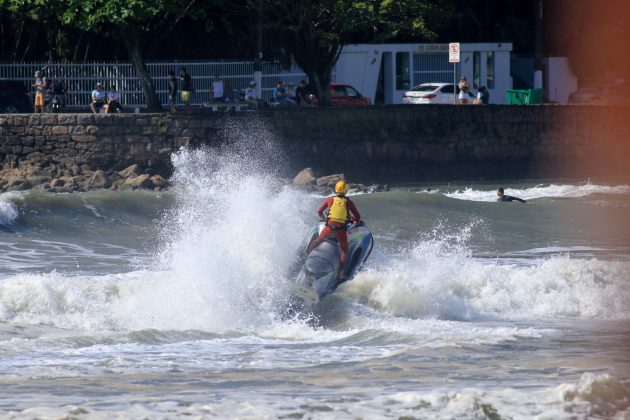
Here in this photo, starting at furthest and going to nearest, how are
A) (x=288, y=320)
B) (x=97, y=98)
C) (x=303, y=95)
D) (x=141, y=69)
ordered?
(x=303, y=95) → (x=141, y=69) → (x=97, y=98) → (x=288, y=320)

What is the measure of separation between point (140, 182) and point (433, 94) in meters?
13.0

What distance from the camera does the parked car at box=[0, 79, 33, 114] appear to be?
3362 cm

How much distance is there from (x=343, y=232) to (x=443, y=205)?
13.4 meters

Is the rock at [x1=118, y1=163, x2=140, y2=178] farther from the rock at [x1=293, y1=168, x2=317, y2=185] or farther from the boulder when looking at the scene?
the rock at [x1=293, y1=168, x2=317, y2=185]

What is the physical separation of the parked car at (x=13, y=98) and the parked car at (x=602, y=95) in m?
18.5

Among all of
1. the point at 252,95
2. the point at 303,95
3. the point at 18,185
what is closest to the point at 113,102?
the point at 18,185

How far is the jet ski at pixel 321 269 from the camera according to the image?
54.8ft

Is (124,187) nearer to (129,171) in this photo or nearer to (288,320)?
(129,171)

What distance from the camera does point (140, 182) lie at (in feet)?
103

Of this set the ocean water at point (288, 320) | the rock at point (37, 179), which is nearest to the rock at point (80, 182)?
the rock at point (37, 179)

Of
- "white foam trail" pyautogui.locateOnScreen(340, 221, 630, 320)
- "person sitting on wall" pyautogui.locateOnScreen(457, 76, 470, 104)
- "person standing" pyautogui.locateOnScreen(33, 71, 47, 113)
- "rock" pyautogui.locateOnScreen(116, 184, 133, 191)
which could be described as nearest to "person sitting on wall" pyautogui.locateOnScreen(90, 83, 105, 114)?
"person standing" pyautogui.locateOnScreen(33, 71, 47, 113)

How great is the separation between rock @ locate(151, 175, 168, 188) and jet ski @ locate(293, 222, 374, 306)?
575 inches

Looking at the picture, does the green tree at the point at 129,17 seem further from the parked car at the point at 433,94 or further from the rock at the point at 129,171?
the parked car at the point at 433,94

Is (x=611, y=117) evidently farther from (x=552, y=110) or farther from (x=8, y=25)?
(x=8, y=25)
